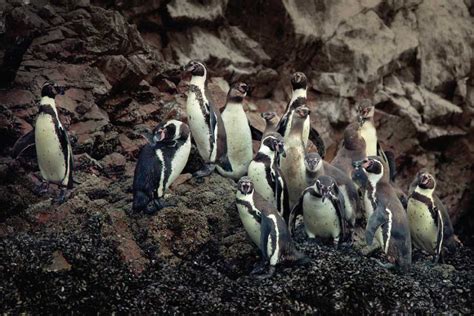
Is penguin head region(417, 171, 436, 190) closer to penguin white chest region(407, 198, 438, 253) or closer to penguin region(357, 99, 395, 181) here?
penguin white chest region(407, 198, 438, 253)

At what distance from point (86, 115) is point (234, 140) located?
1.64 m

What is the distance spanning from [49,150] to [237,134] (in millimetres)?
2243

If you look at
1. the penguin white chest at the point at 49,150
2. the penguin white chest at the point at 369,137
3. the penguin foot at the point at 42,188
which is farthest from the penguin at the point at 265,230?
the penguin white chest at the point at 369,137

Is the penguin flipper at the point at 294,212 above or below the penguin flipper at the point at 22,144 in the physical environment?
below

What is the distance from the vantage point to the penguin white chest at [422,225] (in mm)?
7840

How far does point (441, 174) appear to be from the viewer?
13.1 metres

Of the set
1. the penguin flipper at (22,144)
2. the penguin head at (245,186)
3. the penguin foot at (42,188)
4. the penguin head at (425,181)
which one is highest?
the penguin head at (245,186)

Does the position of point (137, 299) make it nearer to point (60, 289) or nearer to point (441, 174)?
point (60, 289)

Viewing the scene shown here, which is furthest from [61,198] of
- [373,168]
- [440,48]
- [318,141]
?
[440,48]

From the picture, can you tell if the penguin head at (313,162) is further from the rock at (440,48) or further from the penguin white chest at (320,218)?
the rock at (440,48)

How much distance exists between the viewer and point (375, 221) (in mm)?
7102

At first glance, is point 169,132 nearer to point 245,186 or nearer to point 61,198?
point 245,186

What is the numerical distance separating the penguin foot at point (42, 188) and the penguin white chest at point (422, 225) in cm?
359

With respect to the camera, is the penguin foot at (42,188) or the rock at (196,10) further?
the rock at (196,10)
